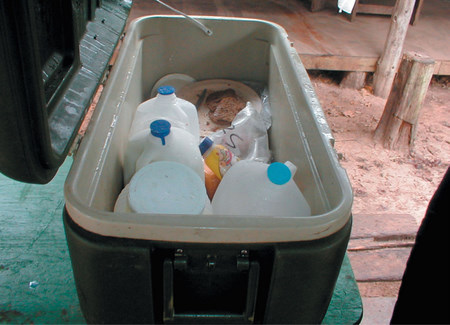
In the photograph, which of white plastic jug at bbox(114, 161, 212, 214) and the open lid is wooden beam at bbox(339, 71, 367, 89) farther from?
white plastic jug at bbox(114, 161, 212, 214)

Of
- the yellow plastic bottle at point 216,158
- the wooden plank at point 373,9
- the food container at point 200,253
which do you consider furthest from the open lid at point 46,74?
the wooden plank at point 373,9

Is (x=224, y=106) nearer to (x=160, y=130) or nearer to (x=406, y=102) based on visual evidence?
(x=160, y=130)

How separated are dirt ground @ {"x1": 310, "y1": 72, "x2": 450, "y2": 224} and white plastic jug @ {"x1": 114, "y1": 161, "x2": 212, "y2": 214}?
1746mm

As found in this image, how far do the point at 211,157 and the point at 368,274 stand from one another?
1.03 metres

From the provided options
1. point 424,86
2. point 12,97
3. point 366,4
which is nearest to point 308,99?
point 12,97

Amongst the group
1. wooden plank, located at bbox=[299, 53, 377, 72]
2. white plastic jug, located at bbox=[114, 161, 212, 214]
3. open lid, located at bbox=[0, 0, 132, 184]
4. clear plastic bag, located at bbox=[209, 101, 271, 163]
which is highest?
open lid, located at bbox=[0, 0, 132, 184]

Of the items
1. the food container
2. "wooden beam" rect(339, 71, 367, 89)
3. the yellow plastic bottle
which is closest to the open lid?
the food container

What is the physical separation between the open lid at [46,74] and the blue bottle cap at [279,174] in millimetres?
453

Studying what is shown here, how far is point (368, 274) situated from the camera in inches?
73.0

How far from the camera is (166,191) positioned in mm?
864

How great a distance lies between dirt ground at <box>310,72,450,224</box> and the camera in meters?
2.54

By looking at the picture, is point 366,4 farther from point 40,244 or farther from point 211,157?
point 40,244

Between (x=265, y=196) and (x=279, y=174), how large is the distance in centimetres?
10

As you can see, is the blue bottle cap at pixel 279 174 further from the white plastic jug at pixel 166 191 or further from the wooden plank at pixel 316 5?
the wooden plank at pixel 316 5
